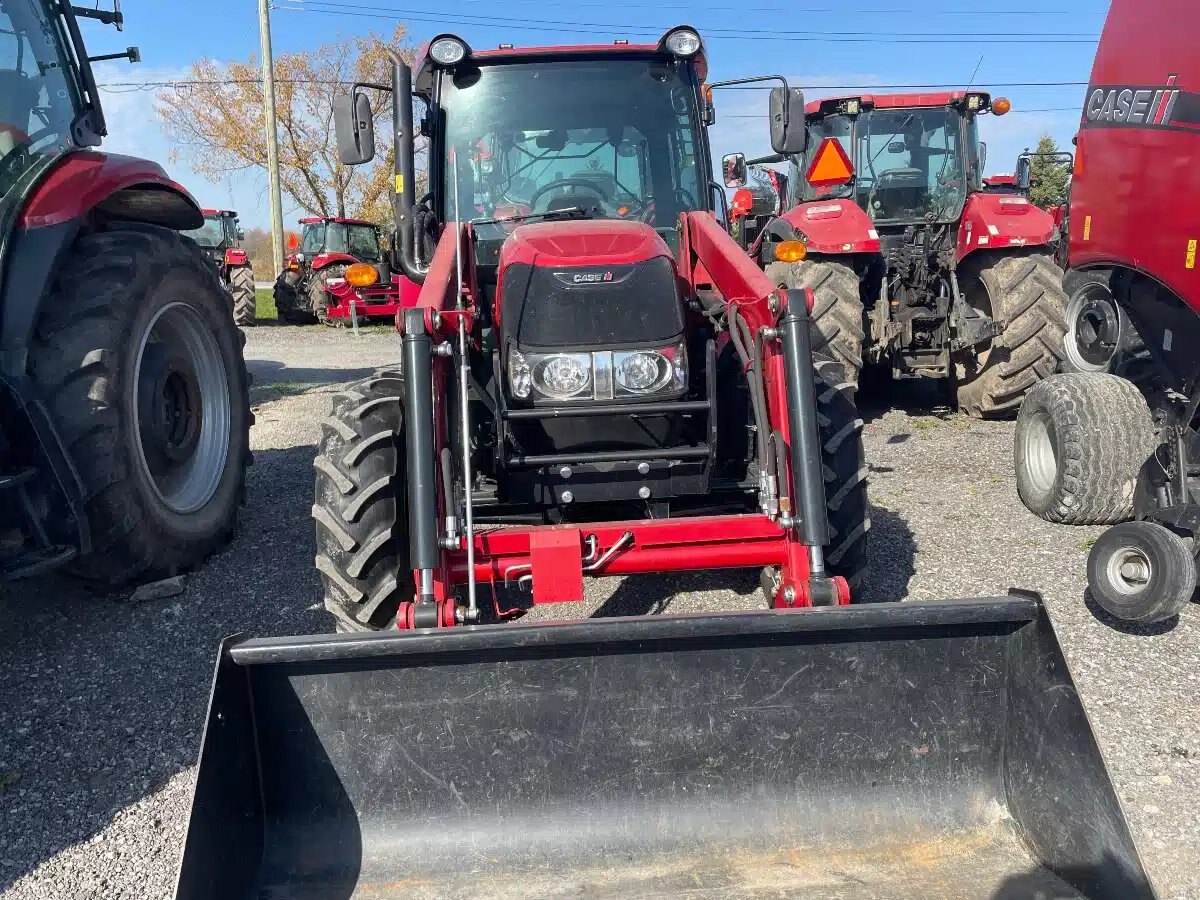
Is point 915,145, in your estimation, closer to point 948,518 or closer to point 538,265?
point 948,518

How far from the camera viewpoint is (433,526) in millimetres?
2771

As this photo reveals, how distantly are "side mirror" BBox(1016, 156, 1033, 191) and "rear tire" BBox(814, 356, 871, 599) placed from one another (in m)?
7.53

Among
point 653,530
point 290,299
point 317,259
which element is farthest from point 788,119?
point 290,299

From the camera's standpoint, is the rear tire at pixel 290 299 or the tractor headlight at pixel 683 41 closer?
the tractor headlight at pixel 683 41

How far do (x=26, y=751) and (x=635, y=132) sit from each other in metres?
3.25

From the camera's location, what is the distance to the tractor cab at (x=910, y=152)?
308 inches

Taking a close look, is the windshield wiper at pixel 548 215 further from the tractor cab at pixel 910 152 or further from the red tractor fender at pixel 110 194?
the tractor cab at pixel 910 152

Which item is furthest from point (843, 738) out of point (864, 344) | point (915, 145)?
point (915, 145)

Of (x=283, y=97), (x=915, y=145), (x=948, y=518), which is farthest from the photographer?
(x=283, y=97)

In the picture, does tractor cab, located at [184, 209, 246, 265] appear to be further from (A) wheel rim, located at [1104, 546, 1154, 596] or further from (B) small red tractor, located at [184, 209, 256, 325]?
(A) wheel rim, located at [1104, 546, 1154, 596]

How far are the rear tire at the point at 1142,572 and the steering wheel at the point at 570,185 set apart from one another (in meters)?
2.43

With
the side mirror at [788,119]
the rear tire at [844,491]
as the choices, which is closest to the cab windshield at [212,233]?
the side mirror at [788,119]

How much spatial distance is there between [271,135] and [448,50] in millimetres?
18482

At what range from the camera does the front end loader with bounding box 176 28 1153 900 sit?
223 cm
